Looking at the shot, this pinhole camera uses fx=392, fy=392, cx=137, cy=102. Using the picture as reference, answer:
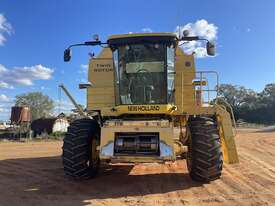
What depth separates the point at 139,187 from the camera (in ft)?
29.3

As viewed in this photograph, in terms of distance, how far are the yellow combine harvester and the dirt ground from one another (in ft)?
1.65

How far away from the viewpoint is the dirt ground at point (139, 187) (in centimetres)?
759

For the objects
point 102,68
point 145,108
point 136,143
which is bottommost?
point 136,143

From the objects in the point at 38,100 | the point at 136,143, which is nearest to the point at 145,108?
the point at 136,143

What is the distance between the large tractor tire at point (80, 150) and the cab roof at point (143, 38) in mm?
2172

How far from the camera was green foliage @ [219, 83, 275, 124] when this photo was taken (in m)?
76.2

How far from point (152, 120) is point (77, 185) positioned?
2311 mm

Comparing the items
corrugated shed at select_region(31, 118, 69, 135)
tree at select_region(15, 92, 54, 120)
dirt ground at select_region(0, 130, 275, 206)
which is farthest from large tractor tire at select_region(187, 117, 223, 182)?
tree at select_region(15, 92, 54, 120)

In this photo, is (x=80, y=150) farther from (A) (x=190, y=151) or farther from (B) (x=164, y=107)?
(A) (x=190, y=151)

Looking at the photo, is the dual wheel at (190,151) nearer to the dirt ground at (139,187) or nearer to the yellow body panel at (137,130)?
the dirt ground at (139,187)

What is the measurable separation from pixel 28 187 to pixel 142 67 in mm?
3924

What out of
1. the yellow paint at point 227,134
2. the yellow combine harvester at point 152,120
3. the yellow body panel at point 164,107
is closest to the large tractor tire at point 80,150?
the yellow combine harvester at point 152,120

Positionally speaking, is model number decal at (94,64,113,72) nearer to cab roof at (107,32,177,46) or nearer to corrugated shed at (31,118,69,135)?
cab roof at (107,32,177,46)

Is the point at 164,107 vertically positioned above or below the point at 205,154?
above
